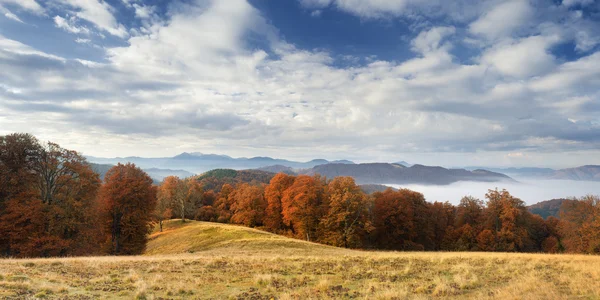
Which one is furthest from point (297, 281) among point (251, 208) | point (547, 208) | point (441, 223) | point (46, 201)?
point (547, 208)

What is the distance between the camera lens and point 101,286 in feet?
37.5

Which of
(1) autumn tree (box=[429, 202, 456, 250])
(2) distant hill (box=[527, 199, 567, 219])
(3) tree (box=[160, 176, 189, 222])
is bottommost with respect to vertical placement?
(2) distant hill (box=[527, 199, 567, 219])

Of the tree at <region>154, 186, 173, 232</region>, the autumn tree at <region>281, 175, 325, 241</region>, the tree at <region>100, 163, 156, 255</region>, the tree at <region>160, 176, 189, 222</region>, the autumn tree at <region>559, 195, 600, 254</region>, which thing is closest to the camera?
the tree at <region>100, 163, 156, 255</region>

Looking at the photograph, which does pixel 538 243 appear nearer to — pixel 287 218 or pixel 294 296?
pixel 287 218

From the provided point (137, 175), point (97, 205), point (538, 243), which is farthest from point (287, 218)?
point (538, 243)

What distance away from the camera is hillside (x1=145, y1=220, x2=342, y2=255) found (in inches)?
1254

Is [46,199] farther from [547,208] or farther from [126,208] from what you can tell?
[547,208]

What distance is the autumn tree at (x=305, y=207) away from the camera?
190 ft

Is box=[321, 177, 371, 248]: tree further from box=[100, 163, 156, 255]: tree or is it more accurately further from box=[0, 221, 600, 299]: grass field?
box=[0, 221, 600, 299]: grass field

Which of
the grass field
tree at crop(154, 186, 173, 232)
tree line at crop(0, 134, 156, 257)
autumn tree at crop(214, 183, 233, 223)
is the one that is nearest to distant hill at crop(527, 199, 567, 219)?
autumn tree at crop(214, 183, 233, 223)

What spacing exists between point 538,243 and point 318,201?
58.9 meters

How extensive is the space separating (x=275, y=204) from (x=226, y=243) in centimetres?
3105

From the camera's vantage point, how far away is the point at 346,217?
54.6 meters

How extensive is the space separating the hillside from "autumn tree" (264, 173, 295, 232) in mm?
20676
